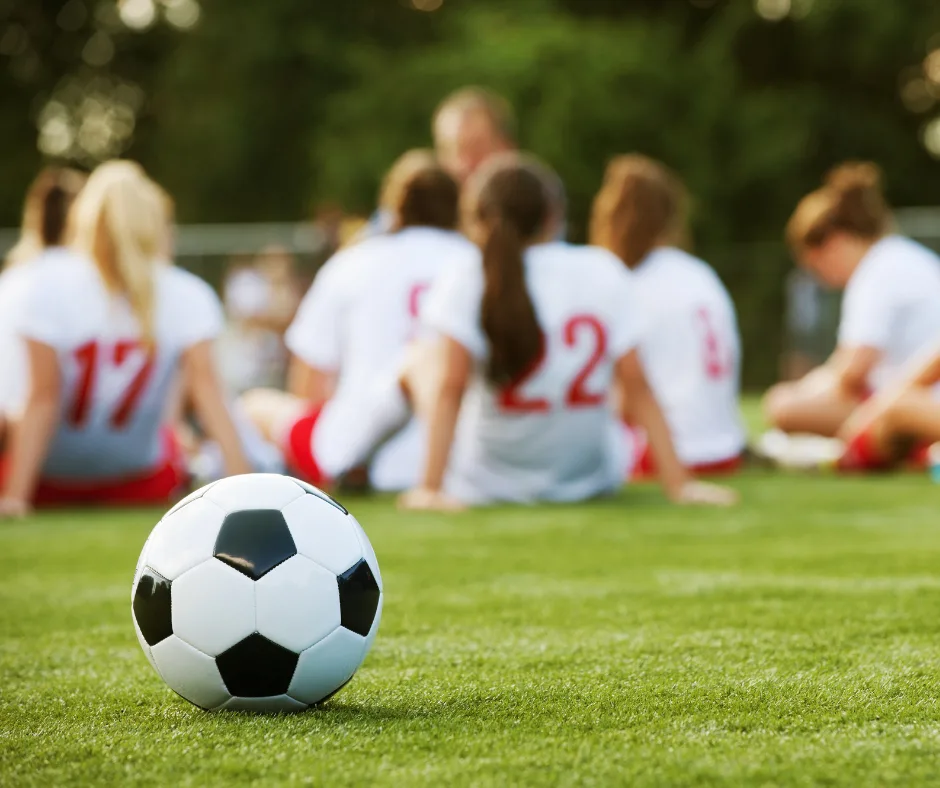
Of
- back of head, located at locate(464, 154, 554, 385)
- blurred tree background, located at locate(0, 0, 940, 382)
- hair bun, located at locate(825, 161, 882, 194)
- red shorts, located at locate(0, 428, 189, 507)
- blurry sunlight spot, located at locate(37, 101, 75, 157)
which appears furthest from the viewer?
blurry sunlight spot, located at locate(37, 101, 75, 157)

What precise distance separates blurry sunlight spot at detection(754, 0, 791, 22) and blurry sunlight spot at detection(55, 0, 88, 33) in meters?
12.8

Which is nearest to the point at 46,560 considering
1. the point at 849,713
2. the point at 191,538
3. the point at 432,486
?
the point at 432,486

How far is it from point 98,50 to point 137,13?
41.3 inches

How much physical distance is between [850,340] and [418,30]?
1991 cm

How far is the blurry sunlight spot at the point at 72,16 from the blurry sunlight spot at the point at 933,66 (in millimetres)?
15608

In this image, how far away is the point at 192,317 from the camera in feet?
20.1

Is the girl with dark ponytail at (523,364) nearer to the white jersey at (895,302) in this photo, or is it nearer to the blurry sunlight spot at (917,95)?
the white jersey at (895,302)

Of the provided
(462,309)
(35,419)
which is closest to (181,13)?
(35,419)

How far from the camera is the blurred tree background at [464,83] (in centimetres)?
2162

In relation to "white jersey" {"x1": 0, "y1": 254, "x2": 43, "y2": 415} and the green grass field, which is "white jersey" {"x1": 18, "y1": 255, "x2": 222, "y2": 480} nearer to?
"white jersey" {"x1": 0, "y1": 254, "x2": 43, "y2": 415}

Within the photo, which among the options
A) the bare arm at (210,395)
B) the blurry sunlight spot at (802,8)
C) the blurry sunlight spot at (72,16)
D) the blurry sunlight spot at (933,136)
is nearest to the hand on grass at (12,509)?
the bare arm at (210,395)

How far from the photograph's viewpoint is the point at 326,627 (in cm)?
239

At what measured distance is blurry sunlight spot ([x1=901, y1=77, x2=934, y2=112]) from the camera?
2289 centimetres

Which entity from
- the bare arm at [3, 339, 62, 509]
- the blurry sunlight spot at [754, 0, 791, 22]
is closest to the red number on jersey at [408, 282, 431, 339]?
the bare arm at [3, 339, 62, 509]
